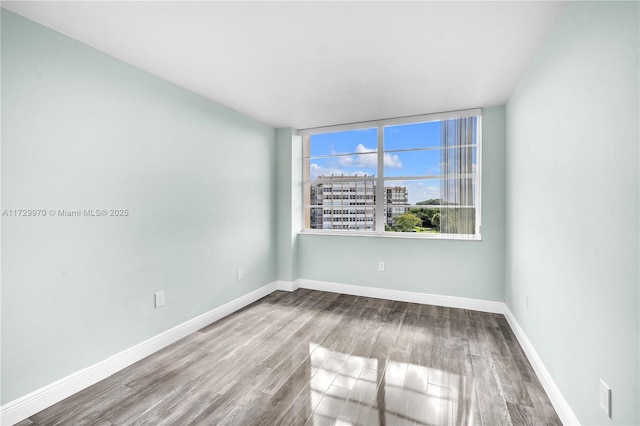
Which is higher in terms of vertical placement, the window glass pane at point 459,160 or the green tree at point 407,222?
the window glass pane at point 459,160

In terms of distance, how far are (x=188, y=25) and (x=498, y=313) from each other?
13.2 ft

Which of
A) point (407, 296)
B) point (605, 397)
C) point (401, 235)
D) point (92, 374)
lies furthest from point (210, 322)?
point (605, 397)

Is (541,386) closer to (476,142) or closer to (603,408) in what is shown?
(603,408)

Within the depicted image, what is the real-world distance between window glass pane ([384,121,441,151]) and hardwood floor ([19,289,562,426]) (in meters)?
2.16

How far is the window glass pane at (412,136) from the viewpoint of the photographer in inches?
148

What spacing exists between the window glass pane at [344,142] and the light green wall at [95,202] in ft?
5.15

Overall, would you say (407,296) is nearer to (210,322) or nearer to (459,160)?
(459,160)

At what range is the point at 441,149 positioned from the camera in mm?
3701

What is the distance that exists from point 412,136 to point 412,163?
362 millimetres

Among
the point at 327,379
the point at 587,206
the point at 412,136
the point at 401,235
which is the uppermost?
the point at 412,136

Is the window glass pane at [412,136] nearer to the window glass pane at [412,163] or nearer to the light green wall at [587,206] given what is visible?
the window glass pane at [412,163]

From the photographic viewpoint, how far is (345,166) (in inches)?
171

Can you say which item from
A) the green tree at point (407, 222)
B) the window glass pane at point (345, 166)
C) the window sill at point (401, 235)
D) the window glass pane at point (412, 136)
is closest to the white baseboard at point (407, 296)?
the window sill at point (401, 235)

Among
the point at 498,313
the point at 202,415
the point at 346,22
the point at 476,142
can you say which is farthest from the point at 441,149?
the point at 202,415
